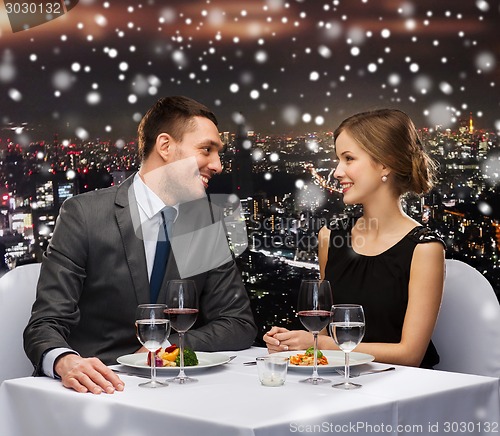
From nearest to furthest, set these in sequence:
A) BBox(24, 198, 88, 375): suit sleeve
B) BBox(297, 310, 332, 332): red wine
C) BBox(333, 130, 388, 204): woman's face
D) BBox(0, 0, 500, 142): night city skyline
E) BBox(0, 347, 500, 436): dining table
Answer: BBox(0, 347, 500, 436): dining table
BBox(297, 310, 332, 332): red wine
BBox(24, 198, 88, 375): suit sleeve
BBox(333, 130, 388, 204): woman's face
BBox(0, 0, 500, 142): night city skyline

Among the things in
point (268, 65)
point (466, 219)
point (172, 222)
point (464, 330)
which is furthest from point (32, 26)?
point (464, 330)

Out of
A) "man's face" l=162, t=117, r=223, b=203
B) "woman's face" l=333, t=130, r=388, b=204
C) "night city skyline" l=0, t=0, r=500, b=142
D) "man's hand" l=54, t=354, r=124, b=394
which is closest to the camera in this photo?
"man's hand" l=54, t=354, r=124, b=394

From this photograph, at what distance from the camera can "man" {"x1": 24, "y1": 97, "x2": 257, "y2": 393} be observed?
2250 mm

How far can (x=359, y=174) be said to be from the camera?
2512mm

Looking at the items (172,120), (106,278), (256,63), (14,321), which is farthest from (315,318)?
(256,63)

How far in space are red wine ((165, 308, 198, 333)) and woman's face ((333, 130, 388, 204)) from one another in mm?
923

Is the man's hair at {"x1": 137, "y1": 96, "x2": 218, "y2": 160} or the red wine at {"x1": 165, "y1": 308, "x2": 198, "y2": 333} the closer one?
the red wine at {"x1": 165, "y1": 308, "x2": 198, "y2": 333}

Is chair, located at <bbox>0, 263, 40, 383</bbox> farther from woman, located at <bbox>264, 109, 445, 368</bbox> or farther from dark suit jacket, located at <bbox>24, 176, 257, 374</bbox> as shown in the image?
→ woman, located at <bbox>264, 109, 445, 368</bbox>

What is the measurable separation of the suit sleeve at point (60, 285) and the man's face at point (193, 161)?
36 cm

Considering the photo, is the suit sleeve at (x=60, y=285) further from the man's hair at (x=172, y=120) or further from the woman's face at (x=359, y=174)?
the woman's face at (x=359, y=174)

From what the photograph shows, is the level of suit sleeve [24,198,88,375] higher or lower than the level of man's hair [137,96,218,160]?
lower

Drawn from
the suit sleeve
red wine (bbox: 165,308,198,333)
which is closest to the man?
the suit sleeve

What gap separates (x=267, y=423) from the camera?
1301mm

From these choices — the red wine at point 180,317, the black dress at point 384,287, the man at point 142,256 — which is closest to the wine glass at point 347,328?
the red wine at point 180,317
